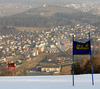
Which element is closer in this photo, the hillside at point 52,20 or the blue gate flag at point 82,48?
the blue gate flag at point 82,48

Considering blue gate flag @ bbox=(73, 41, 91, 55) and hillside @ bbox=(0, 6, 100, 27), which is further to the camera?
hillside @ bbox=(0, 6, 100, 27)

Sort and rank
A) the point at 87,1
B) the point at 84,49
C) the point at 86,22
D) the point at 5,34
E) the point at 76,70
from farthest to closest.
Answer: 1. the point at 87,1
2. the point at 86,22
3. the point at 5,34
4. the point at 76,70
5. the point at 84,49

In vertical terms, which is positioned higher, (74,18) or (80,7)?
(80,7)

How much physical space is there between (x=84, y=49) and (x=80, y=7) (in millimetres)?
108266

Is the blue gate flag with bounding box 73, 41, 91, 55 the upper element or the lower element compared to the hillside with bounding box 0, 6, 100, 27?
lower

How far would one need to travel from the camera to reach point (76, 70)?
A: 9391mm

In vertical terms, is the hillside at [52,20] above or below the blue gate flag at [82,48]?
above

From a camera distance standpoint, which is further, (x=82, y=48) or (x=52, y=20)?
(x=52, y=20)

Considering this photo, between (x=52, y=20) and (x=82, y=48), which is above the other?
(x=52, y=20)

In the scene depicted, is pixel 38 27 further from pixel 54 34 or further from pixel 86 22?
pixel 86 22

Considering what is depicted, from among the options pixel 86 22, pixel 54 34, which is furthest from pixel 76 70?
pixel 86 22

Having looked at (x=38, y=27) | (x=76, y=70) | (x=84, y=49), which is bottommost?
(x=76, y=70)

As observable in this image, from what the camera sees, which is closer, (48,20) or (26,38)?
(26,38)

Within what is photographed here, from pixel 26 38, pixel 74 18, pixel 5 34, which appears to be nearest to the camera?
pixel 26 38
